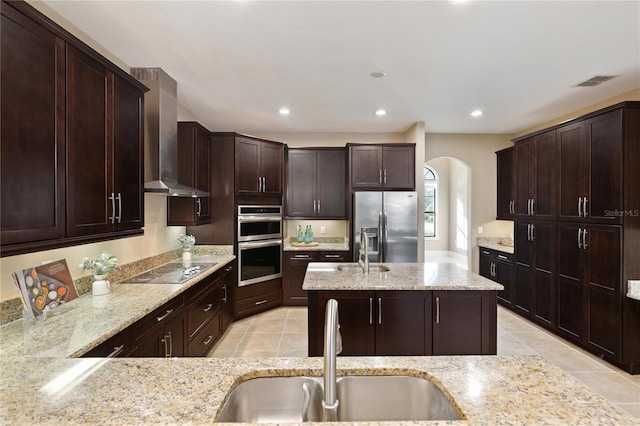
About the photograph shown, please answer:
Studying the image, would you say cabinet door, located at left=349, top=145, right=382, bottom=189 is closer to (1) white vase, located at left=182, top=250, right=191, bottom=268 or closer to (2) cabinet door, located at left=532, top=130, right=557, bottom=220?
(2) cabinet door, located at left=532, top=130, right=557, bottom=220

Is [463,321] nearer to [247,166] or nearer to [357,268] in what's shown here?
[357,268]

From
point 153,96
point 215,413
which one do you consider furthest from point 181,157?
point 215,413

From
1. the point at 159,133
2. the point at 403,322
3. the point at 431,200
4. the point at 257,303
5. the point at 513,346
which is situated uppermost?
the point at 159,133

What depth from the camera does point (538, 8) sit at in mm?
2160

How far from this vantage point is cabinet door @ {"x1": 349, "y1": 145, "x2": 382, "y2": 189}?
5.05 meters

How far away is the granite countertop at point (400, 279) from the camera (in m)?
2.55

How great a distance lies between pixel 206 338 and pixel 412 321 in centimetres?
203

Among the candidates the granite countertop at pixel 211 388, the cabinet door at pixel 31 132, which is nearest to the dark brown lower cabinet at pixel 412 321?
the granite countertop at pixel 211 388

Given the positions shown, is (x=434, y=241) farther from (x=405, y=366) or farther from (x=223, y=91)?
(x=405, y=366)

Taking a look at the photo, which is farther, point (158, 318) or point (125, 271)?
point (125, 271)

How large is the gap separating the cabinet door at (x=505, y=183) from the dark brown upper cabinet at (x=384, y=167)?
1597 millimetres

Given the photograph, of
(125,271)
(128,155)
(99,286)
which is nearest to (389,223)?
(125,271)

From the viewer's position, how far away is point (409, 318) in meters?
2.64

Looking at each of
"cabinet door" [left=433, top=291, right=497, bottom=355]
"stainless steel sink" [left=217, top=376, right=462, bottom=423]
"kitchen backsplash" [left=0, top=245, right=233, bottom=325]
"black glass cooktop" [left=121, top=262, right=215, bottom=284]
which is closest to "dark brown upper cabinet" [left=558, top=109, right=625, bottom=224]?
"cabinet door" [left=433, top=291, right=497, bottom=355]
